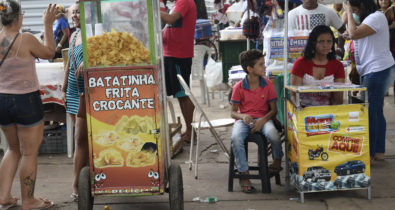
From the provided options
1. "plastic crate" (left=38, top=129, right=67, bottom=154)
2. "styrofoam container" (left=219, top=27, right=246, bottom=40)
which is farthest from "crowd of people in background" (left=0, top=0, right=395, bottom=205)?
"styrofoam container" (left=219, top=27, right=246, bottom=40)

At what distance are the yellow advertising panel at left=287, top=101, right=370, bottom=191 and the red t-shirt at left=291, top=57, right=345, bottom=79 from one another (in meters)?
0.62

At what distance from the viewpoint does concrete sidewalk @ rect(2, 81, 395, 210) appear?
5008mm

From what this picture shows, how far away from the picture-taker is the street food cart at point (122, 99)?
14.3ft

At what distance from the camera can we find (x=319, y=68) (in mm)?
5465

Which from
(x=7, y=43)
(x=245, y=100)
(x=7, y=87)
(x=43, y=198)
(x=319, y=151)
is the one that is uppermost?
(x=7, y=43)

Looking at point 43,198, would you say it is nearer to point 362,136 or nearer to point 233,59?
point 362,136

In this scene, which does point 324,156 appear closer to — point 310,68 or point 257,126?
point 257,126

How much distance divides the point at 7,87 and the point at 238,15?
1062cm

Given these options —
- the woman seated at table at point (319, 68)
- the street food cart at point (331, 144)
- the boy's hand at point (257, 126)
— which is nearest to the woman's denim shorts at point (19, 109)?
the boy's hand at point (257, 126)

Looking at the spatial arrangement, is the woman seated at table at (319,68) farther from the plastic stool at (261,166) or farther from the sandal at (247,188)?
the sandal at (247,188)

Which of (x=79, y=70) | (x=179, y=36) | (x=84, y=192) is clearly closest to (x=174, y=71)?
(x=179, y=36)

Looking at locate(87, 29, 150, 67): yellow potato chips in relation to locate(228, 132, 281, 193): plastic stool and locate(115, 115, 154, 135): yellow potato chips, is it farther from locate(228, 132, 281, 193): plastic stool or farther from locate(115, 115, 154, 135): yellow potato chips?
locate(228, 132, 281, 193): plastic stool

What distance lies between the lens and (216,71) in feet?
34.7

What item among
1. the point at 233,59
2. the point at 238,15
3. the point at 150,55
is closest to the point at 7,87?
the point at 150,55
